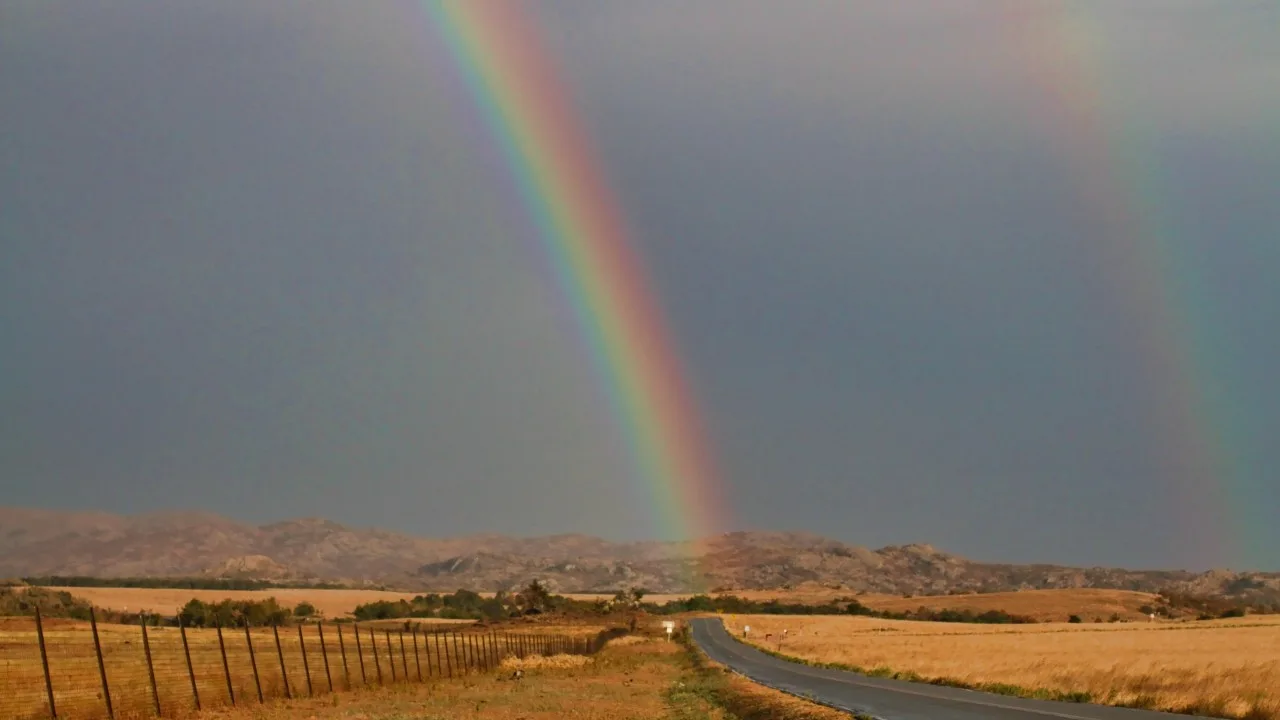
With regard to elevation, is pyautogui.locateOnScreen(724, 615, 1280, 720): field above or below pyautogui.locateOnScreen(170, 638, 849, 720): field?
below

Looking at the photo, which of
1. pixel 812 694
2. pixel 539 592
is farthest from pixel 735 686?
pixel 539 592

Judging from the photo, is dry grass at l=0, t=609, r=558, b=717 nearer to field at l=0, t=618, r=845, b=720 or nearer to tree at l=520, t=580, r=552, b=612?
field at l=0, t=618, r=845, b=720

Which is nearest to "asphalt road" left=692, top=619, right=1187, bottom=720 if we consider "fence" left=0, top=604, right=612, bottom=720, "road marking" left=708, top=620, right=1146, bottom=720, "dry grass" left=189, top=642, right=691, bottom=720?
"road marking" left=708, top=620, right=1146, bottom=720

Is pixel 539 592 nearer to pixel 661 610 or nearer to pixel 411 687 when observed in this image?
pixel 661 610

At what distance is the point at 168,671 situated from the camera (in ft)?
121

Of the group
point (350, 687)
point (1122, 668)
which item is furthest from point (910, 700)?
point (350, 687)

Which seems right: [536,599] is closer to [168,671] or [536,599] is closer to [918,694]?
[168,671]

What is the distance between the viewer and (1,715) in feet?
76.3

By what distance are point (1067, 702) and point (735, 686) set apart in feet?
42.5

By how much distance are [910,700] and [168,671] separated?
20.5m

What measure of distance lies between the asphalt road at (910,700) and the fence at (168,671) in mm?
12223

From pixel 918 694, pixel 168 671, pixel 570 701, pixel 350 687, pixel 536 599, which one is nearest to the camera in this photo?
pixel 168 671

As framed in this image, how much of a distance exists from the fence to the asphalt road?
12223 mm

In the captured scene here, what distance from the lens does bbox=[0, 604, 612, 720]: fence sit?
85.8 ft
